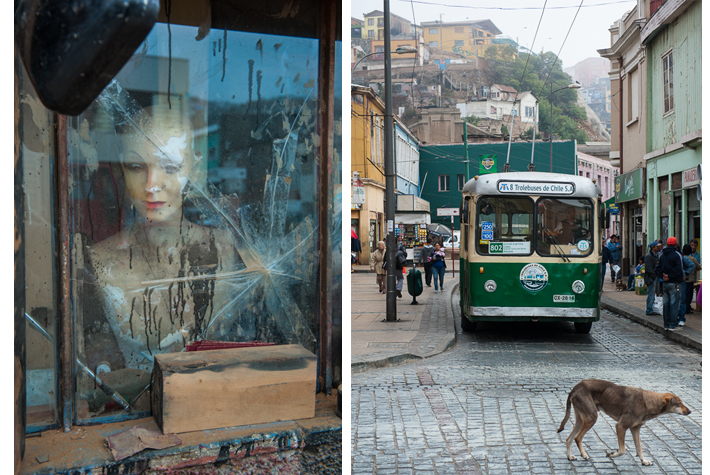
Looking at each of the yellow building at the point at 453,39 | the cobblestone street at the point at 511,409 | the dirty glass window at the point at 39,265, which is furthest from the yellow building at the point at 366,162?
the dirty glass window at the point at 39,265

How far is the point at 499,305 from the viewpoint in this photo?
10141mm

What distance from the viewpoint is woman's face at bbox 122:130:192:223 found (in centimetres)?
408

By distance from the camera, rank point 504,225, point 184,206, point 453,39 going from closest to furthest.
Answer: point 184,206
point 504,225
point 453,39

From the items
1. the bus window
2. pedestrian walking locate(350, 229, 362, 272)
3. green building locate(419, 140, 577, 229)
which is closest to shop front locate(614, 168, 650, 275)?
pedestrian walking locate(350, 229, 362, 272)

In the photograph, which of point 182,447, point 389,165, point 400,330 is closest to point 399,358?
point 400,330

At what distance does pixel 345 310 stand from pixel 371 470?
179cm

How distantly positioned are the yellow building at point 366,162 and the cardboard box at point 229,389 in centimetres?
2656

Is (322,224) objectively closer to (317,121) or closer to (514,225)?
(317,121)

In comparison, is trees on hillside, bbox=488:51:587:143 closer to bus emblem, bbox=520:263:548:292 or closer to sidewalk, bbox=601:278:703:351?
bus emblem, bbox=520:263:548:292

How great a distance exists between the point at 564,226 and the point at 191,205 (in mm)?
7376

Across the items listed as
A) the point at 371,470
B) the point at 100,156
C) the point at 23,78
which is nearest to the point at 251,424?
the point at 371,470

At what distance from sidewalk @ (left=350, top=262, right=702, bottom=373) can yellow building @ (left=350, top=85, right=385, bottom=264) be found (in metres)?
12.4

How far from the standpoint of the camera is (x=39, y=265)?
374cm

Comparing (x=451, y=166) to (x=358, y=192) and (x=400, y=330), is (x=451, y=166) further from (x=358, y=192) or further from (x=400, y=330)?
(x=400, y=330)
